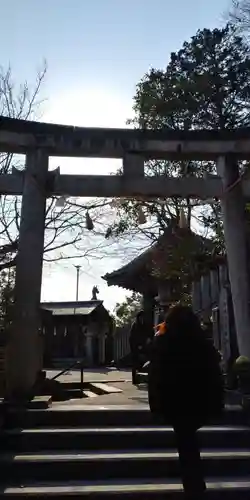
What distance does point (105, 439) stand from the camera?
518 centimetres

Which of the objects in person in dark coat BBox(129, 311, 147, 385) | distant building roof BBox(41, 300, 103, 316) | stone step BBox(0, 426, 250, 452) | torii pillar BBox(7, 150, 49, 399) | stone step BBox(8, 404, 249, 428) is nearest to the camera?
stone step BBox(0, 426, 250, 452)

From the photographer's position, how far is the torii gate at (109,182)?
700cm

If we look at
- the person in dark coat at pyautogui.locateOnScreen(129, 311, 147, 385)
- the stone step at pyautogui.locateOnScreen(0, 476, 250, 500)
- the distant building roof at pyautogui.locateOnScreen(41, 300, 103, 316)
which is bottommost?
the stone step at pyautogui.locateOnScreen(0, 476, 250, 500)

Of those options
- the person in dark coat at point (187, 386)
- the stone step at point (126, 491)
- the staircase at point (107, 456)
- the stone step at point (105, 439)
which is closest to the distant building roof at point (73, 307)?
the staircase at point (107, 456)

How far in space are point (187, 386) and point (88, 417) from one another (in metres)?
2.34

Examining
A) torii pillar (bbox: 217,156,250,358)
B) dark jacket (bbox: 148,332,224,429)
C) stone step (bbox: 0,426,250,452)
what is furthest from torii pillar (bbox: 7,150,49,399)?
dark jacket (bbox: 148,332,224,429)

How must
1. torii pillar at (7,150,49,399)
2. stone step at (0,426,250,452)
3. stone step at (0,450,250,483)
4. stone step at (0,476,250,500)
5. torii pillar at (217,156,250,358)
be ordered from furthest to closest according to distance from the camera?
torii pillar at (217,156,250,358) → torii pillar at (7,150,49,399) → stone step at (0,426,250,452) → stone step at (0,450,250,483) → stone step at (0,476,250,500)

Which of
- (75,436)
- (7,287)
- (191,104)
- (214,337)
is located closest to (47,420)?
(75,436)

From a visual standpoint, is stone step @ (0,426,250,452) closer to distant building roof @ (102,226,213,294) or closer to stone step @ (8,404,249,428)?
stone step @ (8,404,249,428)

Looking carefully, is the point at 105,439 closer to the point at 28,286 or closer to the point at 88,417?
the point at 88,417

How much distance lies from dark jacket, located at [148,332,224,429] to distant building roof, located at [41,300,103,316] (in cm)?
2158

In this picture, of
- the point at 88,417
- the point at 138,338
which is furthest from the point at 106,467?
the point at 138,338

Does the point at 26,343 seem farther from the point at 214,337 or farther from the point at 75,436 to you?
the point at 214,337

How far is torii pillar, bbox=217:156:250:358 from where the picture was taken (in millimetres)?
7377
